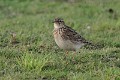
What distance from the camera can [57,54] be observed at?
Answer: 980cm

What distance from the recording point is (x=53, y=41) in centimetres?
1136

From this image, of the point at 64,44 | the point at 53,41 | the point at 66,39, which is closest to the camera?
the point at 64,44

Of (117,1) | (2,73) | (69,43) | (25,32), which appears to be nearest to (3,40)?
(25,32)

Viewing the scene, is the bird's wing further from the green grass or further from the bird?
the green grass

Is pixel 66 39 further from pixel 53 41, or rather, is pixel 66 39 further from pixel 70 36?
pixel 53 41

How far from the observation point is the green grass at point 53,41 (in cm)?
838

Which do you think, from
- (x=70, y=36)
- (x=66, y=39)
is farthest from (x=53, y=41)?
(x=66, y=39)

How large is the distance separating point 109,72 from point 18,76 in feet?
5.17

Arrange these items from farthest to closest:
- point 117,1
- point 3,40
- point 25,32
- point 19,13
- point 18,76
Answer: point 117,1 → point 19,13 → point 25,32 → point 3,40 → point 18,76

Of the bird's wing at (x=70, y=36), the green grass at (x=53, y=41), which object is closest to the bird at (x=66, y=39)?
the bird's wing at (x=70, y=36)

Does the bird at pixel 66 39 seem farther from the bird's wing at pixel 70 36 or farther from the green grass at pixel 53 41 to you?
the green grass at pixel 53 41

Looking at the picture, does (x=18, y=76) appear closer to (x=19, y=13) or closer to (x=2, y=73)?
(x=2, y=73)

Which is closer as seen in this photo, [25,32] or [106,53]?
[106,53]

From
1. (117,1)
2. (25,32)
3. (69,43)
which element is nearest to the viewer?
(69,43)
